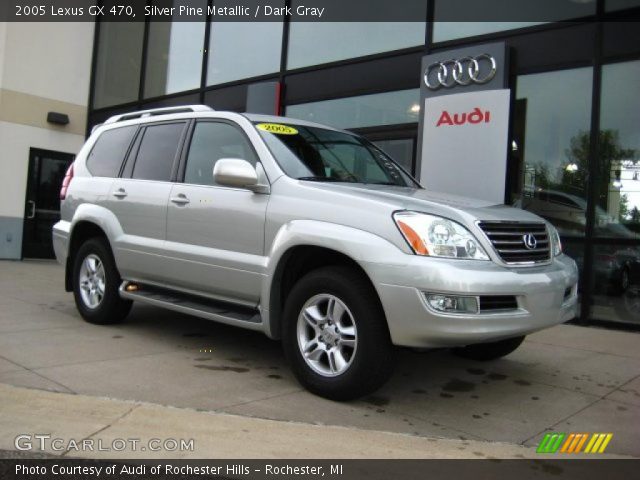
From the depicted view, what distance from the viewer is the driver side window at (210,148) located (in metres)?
4.65

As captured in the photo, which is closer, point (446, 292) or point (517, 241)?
point (446, 292)

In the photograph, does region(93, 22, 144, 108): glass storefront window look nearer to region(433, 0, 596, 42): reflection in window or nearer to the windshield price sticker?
region(433, 0, 596, 42): reflection in window

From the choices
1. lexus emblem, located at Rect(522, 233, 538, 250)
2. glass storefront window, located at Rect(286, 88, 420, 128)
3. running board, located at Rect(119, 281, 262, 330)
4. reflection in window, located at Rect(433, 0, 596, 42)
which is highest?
reflection in window, located at Rect(433, 0, 596, 42)

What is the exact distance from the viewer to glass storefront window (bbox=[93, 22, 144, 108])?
44.9 feet

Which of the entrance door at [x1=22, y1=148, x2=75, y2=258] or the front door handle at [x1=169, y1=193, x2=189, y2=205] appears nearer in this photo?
the front door handle at [x1=169, y1=193, x2=189, y2=205]

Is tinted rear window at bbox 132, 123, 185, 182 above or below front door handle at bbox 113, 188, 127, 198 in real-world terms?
above

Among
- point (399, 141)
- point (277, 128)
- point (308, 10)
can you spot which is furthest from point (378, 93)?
point (277, 128)

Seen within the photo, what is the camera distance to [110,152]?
232 inches

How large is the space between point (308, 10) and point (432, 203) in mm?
7722

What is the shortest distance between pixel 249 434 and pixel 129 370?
4.91 feet

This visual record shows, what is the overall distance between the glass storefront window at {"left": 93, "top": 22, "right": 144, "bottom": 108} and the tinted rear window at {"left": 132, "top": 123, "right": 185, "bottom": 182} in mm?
8779

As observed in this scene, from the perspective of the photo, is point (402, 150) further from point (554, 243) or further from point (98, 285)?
point (98, 285)

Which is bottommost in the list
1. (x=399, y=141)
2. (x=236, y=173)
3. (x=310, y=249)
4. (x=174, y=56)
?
(x=310, y=249)

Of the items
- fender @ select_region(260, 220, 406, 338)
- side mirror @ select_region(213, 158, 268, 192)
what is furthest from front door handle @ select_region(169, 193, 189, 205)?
fender @ select_region(260, 220, 406, 338)
